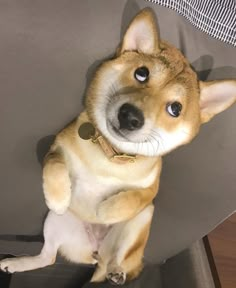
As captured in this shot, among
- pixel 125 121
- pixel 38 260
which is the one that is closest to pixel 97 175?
pixel 125 121

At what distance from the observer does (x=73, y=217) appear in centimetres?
110

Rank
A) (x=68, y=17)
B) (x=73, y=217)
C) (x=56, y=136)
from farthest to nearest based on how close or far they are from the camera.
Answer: (x=73, y=217)
(x=56, y=136)
(x=68, y=17)

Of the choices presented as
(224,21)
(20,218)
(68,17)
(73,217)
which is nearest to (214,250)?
(73,217)

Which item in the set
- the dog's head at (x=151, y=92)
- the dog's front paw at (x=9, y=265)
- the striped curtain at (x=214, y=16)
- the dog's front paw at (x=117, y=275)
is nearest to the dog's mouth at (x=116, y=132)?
the dog's head at (x=151, y=92)

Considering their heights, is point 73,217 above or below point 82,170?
below

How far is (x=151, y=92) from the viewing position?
2.71 ft

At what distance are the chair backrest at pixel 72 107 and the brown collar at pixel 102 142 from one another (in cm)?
4

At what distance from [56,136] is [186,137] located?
285mm

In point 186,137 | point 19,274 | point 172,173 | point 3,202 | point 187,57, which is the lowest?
point 19,274

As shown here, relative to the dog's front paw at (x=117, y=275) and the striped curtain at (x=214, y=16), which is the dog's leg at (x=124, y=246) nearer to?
the dog's front paw at (x=117, y=275)

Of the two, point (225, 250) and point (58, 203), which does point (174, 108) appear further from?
point (225, 250)

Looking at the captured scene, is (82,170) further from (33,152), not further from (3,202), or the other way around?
(3,202)

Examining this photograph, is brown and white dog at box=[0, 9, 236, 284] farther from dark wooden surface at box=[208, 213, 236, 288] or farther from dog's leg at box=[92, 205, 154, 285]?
dark wooden surface at box=[208, 213, 236, 288]

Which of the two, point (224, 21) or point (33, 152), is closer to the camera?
point (224, 21)
